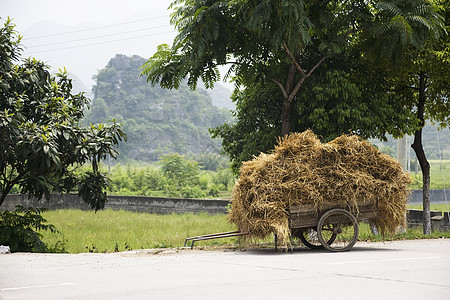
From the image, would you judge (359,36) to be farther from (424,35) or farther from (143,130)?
(143,130)

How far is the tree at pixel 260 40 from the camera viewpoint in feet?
47.0

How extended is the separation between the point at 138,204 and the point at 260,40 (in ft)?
58.9

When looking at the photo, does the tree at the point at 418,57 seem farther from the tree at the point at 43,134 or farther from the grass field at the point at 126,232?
the tree at the point at 43,134

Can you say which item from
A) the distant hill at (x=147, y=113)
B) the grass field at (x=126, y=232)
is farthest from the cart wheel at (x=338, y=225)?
the distant hill at (x=147, y=113)

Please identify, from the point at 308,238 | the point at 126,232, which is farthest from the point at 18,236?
the point at 308,238

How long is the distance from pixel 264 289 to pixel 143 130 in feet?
335

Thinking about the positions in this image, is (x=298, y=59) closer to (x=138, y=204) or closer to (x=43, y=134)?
(x=43, y=134)

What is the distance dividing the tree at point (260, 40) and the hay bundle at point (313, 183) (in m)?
3.70

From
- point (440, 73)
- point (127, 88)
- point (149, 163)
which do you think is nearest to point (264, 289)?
point (440, 73)

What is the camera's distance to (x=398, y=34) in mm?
15016

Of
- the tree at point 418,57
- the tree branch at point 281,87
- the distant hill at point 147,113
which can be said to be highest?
the distant hill at point 147,113

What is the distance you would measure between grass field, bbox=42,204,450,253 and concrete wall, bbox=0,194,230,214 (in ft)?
4.03

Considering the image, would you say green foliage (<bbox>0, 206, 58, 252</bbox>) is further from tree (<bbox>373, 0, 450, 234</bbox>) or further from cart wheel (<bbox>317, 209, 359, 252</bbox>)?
tree (<bbox>373, 0, 450, 234</bbox>)

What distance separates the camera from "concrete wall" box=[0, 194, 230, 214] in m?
29.1
